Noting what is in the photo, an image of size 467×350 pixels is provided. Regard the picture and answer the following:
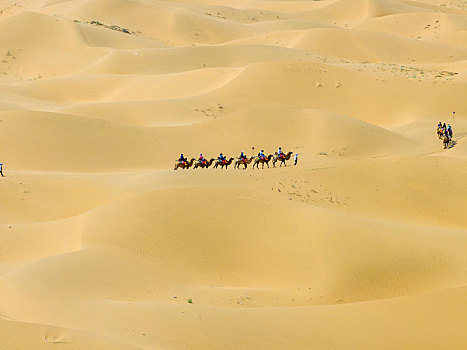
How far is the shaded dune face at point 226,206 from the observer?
1280 cm

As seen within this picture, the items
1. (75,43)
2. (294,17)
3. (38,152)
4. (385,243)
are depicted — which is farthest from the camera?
(294,17)

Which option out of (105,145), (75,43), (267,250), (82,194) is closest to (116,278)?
(267,250)

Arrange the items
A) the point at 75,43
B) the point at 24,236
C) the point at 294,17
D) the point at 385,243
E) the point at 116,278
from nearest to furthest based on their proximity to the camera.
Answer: the point at 116,278, the point at 385,243, the point at 24,236, the point at 75,43, the point at 294,17

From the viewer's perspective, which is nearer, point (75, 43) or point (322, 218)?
point (322, 218)

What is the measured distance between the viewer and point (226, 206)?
19109mm

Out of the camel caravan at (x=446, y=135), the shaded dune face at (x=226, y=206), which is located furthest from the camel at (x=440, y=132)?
the shaded dune face at (x=226, y=206)

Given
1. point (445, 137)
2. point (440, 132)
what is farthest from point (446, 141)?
point (440, 132)

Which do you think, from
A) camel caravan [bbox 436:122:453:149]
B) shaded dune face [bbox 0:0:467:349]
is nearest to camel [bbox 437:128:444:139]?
camel caravan [bbox 436:122:453:149]

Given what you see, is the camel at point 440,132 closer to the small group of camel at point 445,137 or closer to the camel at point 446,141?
the small group of camel at point 445,137

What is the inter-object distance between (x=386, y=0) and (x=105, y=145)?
58.4 metres

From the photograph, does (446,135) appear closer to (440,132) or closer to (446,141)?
(446,141)

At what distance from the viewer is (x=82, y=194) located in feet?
74.7

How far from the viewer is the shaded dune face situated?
12.8 metres

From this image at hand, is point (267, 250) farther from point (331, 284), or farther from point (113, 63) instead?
point (113, 63)
